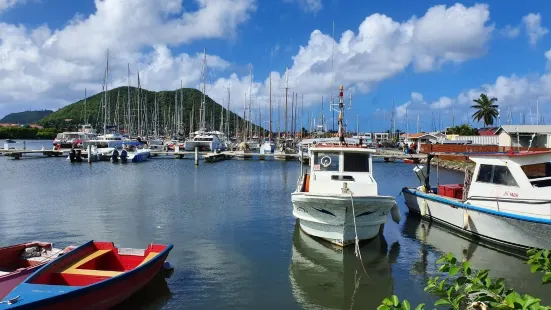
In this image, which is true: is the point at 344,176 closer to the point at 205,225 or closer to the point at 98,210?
the point at 205,225

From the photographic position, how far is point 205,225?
20.5 metres

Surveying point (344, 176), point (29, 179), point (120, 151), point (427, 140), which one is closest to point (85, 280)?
point (344, 176)

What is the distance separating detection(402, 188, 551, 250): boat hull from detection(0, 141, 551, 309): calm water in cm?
61

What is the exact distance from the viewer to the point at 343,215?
47.8ft

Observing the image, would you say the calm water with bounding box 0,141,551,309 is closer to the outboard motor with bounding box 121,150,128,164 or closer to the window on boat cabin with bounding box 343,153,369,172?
the window on boat cabin with bounding box 343,153,369,172

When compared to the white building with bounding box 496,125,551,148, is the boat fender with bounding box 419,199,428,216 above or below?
below

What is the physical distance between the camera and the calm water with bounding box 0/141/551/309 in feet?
39.2

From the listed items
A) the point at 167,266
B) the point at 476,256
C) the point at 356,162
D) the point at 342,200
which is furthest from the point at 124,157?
the point at 476,256

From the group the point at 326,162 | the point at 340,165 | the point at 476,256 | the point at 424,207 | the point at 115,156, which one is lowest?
the point at 476,256

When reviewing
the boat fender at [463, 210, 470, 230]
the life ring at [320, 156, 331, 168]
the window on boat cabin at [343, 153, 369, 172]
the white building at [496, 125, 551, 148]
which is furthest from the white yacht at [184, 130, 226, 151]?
the boat fender at [463, 210, 470, 230]

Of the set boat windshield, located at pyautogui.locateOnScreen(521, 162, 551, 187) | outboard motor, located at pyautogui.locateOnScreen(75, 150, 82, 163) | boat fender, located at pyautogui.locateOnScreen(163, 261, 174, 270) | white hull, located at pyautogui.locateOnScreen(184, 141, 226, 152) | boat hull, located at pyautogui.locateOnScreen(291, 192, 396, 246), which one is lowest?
boat fender, located at pyautogui.locateOnScreen(163, 261, 174, 270)

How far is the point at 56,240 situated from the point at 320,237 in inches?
412

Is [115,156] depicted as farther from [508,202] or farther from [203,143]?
[508,202]

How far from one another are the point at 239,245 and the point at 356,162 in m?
5.73
